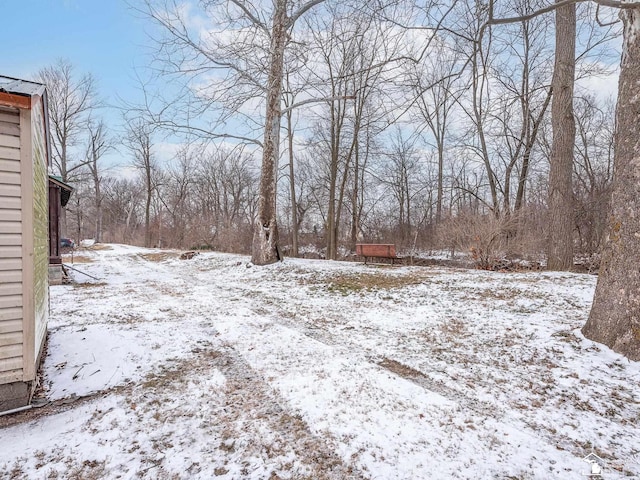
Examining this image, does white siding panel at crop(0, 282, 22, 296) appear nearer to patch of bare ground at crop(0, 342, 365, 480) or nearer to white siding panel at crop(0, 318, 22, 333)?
white siding panel at crop(0, 318, 22, 333)

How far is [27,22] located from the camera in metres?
6.39

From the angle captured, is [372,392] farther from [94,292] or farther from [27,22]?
[27,22]

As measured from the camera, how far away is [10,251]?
248cm

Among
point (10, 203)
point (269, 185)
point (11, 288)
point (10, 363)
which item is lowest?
point (10, 363)

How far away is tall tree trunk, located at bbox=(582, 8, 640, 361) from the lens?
3.08 m

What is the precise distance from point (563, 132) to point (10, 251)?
10.3m

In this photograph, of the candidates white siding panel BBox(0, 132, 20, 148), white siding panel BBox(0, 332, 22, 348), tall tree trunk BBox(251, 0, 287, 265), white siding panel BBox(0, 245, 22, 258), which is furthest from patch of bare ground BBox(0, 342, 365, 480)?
tall tree trunk BBox(251, 0, 287, 265)

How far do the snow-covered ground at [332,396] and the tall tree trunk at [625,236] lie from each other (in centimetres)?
27

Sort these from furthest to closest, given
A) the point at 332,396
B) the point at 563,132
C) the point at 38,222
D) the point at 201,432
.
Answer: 1. the point at 563,132
2. the point at 38,222
3. the point at 332,396
4. the point at 201,432

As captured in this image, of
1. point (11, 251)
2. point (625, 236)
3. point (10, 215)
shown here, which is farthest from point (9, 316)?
point (625, 236)

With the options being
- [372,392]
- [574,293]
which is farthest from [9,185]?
[574,293]

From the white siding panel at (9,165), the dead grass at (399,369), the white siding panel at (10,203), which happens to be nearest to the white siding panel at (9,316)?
the white siding panel at (10,203)

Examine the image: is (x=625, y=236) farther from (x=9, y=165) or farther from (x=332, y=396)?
(x=9, y=165)

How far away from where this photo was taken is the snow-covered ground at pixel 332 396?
6.29ft
